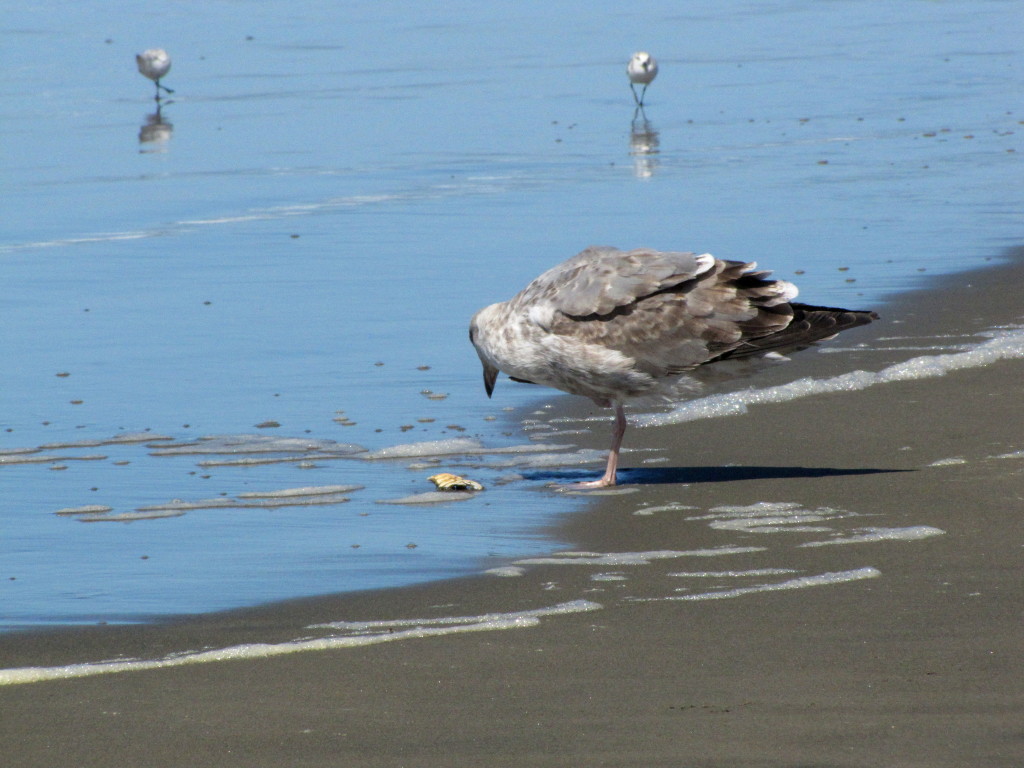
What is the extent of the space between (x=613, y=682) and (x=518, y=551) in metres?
1.72

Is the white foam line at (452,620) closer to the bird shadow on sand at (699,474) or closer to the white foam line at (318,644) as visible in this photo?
the white foam line at (318,644)

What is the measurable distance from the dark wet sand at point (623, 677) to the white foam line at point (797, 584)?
0.18 ft

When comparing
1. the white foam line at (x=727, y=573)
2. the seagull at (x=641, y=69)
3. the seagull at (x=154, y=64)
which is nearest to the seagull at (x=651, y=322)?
the white foam line at (x=727, y=573)

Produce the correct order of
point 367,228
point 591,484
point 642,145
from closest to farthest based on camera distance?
point 591,484 → point 367,228 → point 642,145

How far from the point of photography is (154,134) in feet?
66.6

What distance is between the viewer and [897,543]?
5988 mm

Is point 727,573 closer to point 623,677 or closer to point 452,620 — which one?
point 452,620

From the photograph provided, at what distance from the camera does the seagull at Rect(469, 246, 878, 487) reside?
7.51 meters

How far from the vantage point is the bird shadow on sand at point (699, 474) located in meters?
7.25

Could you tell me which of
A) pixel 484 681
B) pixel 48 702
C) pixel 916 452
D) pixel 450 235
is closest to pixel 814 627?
pixel 484 681

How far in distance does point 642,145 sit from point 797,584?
13.3 m

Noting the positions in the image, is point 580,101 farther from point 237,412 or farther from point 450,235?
point 237,412

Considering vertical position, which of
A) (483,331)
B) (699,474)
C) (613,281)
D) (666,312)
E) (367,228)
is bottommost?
(699,474)

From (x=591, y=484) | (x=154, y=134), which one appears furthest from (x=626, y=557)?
(x=154, y=134)
